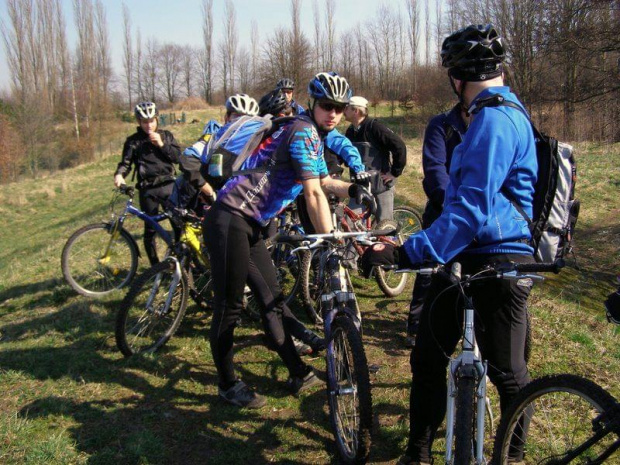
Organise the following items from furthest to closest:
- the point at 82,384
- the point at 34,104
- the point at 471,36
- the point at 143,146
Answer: the point at 34,104 → the point at 143,146 → the point at 82,384 → the point at 471,36

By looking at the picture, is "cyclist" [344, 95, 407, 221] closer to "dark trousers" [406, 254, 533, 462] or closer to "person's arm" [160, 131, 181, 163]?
"person's arm" [160, 131, 181, 163]

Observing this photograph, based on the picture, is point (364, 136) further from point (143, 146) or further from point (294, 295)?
point (143, 146)

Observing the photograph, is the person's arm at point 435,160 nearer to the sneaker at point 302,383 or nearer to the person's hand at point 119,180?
the sneaker at point 302,383

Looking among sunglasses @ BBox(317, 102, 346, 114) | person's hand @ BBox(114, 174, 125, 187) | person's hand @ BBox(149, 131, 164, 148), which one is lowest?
person's hand @ BBox(114, 174, 125, 187)

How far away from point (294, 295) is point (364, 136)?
215 cm

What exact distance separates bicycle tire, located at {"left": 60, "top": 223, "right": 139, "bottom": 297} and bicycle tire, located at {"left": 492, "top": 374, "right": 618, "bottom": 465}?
4.72 meters

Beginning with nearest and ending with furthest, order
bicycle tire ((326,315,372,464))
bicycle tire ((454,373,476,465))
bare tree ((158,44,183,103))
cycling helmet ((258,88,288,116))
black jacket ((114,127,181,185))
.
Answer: bicycle tire ((454,373,476,465)) → bicycle tire ((326,315,372,464)) → cycling helmet ((258,88,288,116)) → black jacket ((114,127,181,185)) → bare tree ((158,44,183,103))

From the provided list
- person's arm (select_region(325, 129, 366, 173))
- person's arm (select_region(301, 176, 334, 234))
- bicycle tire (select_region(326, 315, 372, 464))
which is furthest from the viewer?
person's arm (select_region(325, 129, 366, 173))

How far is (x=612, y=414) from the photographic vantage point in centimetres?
185

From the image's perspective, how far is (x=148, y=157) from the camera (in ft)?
19.4

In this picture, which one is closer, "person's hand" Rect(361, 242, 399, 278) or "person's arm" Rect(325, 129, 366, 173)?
"person's hand" Rect(361, 242, 399, 278)

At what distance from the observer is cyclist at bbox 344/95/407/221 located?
5914 mm

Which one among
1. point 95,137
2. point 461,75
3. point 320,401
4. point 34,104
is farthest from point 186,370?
point 34,104

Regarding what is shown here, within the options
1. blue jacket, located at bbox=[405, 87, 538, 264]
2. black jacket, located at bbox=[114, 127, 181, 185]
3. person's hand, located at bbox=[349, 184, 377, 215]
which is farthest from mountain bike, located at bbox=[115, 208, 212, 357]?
blue jacket, located at bbox=[405, 87, 538, 264]
